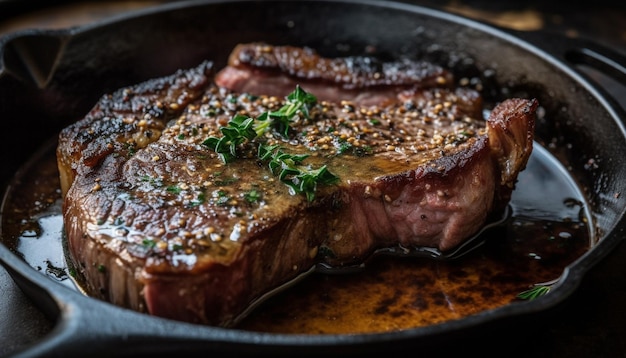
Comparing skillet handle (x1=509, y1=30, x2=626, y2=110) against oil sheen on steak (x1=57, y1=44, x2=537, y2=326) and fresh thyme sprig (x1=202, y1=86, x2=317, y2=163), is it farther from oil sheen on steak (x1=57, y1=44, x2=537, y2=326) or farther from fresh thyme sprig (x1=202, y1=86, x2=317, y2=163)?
fresh thyme sprig (x1=202, y1=86, x2=317, y2=163)

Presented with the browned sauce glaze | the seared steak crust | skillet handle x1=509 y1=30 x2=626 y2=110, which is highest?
skillet handle x1=509 y1=30 x2=626 y2=110

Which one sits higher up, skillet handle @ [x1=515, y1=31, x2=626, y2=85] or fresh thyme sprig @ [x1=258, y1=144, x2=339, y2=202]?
skillet handle @ [x1=515, y1=31, x2=626, y2=85]

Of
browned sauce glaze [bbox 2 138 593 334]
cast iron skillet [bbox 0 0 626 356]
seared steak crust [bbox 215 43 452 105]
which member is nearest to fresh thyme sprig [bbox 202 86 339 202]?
seared steak crust [bbox 215 43 452 105]

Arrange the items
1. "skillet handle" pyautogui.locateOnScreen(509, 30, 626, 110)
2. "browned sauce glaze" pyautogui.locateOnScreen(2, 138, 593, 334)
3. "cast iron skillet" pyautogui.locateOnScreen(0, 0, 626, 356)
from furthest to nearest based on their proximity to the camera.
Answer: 1. "skillet handle" pyautogui.locateOnScreen(509, 30, 626, 110)
2. "cast iron skillet" pyautogui.locateOnScreen(0, 0, 626, 356)
3. "browned sauce glaze" pyautogui.locateOnScreen(2, 138, 593, 334)

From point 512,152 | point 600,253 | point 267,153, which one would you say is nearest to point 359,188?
point 267,153

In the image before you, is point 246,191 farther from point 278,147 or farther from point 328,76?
point 328,76

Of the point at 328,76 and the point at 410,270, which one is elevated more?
the point at 328,76

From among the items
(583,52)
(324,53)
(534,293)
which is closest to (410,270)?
(534,293)

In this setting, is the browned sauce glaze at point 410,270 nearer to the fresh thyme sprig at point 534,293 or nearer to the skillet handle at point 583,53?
the fresh thyme sprig at point 534,293
